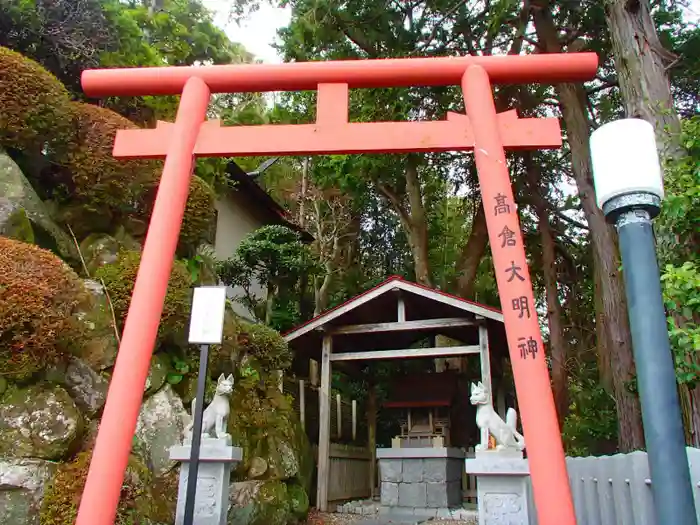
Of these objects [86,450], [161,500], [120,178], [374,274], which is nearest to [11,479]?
[86,450]

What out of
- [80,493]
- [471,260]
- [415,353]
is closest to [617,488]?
[80,493]

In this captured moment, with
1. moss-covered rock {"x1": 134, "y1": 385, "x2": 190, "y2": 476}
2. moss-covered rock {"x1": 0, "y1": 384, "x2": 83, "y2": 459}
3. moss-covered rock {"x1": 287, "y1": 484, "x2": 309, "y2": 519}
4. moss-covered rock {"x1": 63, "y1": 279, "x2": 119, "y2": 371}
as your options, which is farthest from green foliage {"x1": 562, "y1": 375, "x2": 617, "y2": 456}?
moss-covered rock {"x1": 0, "y1": 384, "x2": 83, "y2": 459}

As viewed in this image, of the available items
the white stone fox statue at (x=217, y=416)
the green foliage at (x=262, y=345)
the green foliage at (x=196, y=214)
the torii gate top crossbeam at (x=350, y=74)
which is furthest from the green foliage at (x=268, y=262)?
the torii gate top crossbeam at (x=350, y=74)

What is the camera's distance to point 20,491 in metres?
5.24

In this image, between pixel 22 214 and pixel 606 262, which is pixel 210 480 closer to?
pixel 22 214

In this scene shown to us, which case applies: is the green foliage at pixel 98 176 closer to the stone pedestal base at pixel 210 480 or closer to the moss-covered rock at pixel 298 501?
the stone pedestal base at pixel 210 480

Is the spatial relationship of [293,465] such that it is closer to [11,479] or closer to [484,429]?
[484,429]

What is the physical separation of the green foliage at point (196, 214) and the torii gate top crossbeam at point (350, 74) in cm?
354

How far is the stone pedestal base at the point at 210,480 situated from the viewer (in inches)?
237

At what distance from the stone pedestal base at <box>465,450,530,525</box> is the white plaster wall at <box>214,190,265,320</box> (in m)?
8.13

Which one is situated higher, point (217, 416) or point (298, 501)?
Answer: point (217, 416)

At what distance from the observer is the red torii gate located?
11.7 feet

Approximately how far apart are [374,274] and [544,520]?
17.0 m

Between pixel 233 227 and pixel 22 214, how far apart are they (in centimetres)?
773
